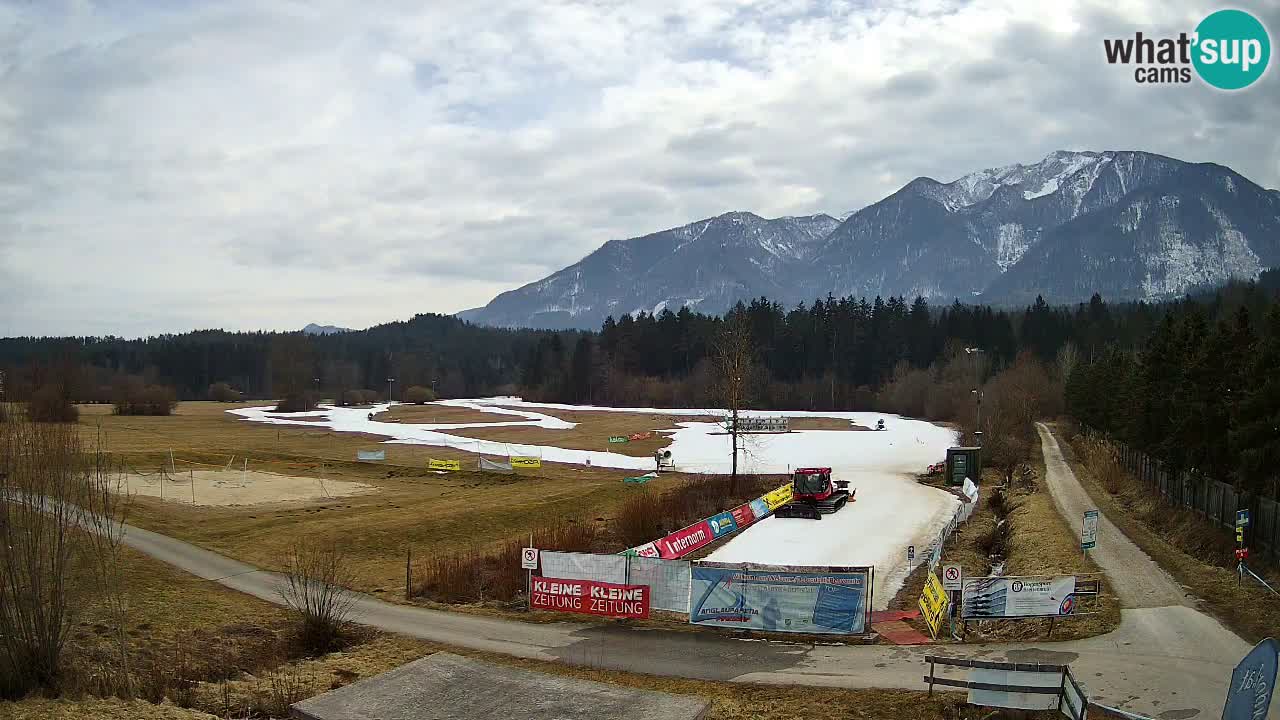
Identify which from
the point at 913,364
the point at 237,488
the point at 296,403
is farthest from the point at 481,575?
the point at 296,403

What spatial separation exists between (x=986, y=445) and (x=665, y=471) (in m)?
27.1

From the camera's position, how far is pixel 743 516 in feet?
140

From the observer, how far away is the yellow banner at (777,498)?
46878 mm

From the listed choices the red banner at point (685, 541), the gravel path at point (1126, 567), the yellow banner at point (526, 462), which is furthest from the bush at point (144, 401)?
the gravel path at point (1126, 567)

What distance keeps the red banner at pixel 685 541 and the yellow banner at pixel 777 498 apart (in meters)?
9.72

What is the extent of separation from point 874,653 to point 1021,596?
4.28 m

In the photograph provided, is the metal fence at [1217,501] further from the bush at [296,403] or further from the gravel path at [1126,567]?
the bush at [296,403]

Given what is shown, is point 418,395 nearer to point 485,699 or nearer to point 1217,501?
point 1217,501

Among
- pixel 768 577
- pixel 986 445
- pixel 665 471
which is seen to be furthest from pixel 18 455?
pixel 986 445

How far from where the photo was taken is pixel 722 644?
21.5m

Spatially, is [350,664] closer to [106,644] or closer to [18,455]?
[106,644]

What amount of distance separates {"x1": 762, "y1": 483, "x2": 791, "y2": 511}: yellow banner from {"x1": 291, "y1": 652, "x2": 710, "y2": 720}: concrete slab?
29.8m

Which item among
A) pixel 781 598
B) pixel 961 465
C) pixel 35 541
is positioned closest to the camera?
pixel 35 541

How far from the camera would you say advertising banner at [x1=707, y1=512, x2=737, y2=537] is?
3821cm
